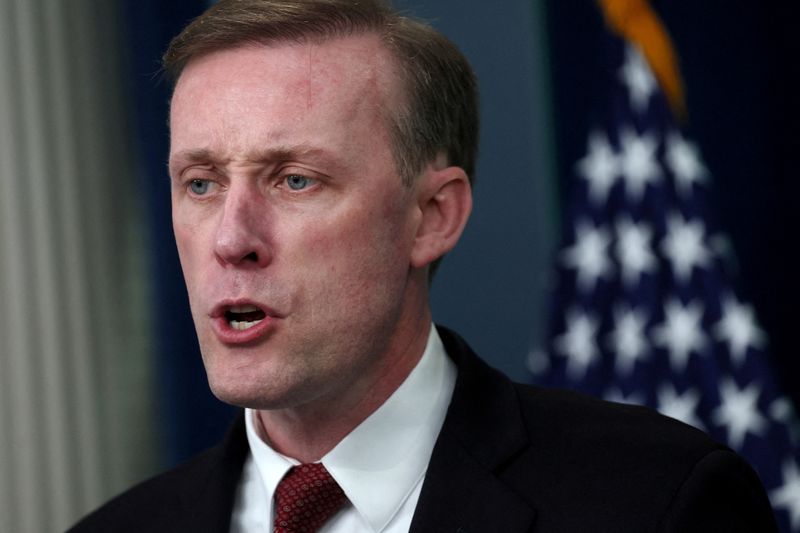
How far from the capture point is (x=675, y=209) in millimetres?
3832

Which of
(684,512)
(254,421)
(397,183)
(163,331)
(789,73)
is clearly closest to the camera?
(684,512)

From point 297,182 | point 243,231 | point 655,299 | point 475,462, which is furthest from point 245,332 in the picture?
point 655,299

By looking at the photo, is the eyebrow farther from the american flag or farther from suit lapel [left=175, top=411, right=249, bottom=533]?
the american flag

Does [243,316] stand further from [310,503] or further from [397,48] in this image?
[397,48]

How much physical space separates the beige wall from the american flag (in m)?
1.47

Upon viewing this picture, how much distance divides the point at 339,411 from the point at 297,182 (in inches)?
17.9

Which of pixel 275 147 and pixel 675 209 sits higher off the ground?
pixel 275 147

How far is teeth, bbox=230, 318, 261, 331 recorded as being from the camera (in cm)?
212

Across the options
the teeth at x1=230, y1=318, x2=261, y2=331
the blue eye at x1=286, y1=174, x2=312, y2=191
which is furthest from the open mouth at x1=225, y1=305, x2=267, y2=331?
the blue eye at x1=286, y1=174, x2=312, y2=191

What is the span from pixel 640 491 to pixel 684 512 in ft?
0.30

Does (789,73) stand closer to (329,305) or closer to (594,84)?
(594,84)

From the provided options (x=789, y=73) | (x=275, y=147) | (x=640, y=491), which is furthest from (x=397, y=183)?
(x=789, y=73)

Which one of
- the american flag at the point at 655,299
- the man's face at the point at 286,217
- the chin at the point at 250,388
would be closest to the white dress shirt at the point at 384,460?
the man's face at the point at 286,217

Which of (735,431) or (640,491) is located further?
(735,431)
